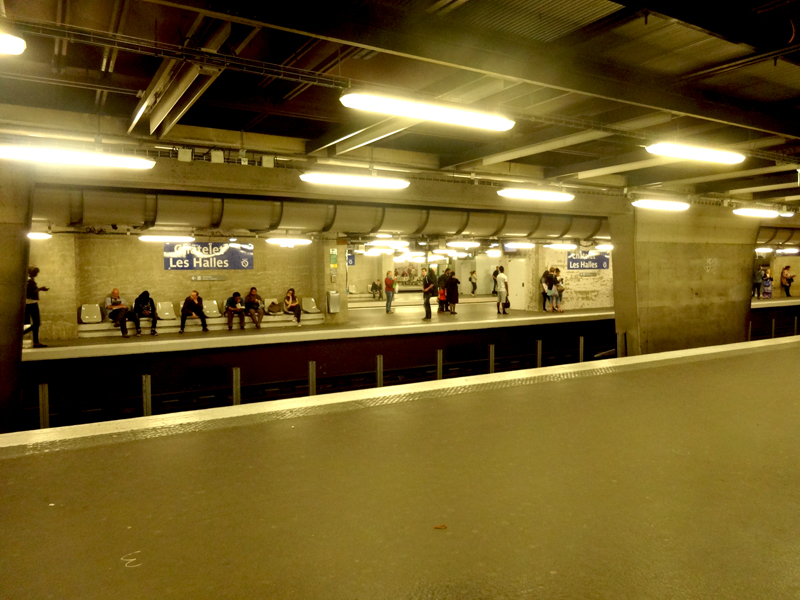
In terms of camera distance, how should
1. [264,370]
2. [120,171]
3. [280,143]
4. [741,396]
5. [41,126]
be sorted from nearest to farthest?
[741,396], [41,126], [120,171], [280,143], [264,370]

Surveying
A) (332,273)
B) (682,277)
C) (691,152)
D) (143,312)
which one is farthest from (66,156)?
(682,277)

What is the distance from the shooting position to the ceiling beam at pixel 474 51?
3.42 meters

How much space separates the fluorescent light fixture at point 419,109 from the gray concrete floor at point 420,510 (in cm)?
269

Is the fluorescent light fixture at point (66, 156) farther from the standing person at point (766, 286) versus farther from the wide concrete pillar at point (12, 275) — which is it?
the standing person at point (766, 286)

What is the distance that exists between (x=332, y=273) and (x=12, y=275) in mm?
10964

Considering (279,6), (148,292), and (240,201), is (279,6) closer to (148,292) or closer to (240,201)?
(240,201)

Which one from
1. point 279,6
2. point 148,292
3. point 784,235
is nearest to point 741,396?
point 279,6

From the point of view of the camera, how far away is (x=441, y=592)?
2141mm

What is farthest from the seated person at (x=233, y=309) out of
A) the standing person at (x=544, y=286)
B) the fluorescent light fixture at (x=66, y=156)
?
the standing person at (x=544, y=286)

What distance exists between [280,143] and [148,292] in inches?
364

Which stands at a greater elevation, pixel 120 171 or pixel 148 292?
pixel 120 171

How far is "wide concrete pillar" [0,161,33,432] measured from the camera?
6535 mm

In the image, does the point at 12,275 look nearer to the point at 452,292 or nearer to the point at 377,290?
the point at 452,292

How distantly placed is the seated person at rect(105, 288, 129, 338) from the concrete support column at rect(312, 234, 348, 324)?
5.92m
